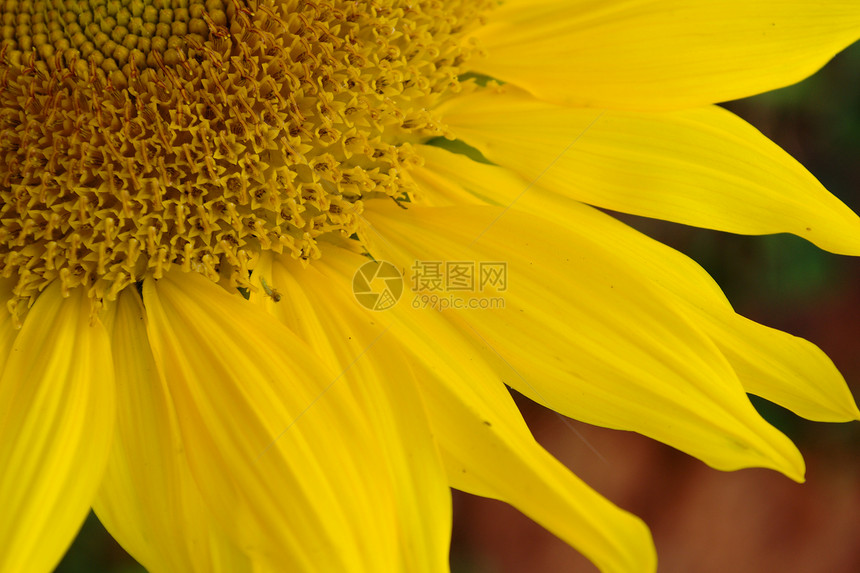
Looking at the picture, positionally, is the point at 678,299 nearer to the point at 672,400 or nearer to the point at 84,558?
the point at 672,400

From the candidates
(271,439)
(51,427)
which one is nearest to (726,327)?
(271,439)

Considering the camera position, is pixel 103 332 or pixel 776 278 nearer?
pixel 103 332

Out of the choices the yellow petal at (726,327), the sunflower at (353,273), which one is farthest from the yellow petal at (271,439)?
the yellow petal at (726,327)

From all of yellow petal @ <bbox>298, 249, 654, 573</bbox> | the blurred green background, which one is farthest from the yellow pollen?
the blurred green background

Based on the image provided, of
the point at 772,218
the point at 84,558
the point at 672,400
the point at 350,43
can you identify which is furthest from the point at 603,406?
the point at 84,558

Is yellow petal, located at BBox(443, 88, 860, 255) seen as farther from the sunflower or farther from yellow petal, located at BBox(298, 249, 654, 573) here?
yellow petal, located at BBox(298, 249, 654, 573)

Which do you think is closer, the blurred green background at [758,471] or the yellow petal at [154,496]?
the yellow petal at [154,496]

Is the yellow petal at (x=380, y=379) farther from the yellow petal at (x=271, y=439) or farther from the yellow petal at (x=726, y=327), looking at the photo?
the yellow petal at (x=726, y=327)
